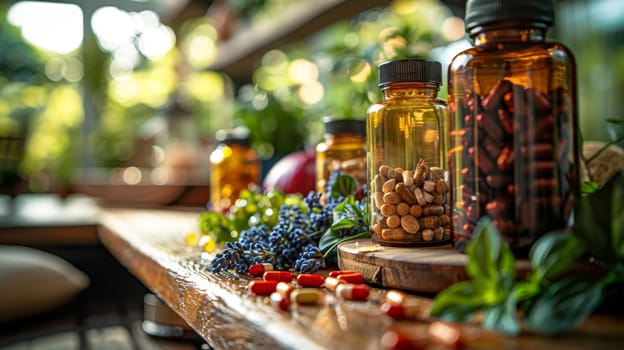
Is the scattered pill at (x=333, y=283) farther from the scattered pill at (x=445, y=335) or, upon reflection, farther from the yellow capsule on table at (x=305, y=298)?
the scattered pill at (x=445, y=335)

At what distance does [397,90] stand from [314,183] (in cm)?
61

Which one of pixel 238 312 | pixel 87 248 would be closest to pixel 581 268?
pixel 238 312

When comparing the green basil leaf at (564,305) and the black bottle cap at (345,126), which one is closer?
the green basil leaf at (564,305)

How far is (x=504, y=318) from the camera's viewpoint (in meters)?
0.39

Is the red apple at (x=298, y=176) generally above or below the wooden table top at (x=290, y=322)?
above

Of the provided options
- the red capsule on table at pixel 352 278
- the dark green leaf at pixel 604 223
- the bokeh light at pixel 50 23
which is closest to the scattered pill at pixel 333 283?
the red capsule on table at pixel 352 278

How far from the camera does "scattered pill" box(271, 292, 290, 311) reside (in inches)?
19.1

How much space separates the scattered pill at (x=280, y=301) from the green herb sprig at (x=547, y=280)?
126mm

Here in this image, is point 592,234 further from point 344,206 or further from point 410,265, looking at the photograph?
point 344,206

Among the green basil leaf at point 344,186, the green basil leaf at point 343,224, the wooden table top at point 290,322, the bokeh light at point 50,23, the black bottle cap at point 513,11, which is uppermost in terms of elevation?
the bokeh light at point 50,23

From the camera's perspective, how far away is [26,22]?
766cm

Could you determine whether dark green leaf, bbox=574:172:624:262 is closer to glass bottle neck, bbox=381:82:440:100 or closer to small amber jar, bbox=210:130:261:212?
glass bottle neck, bbox=381:82:440:100

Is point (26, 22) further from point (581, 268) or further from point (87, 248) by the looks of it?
point (581, 268)

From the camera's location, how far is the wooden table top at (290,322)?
0.37m
